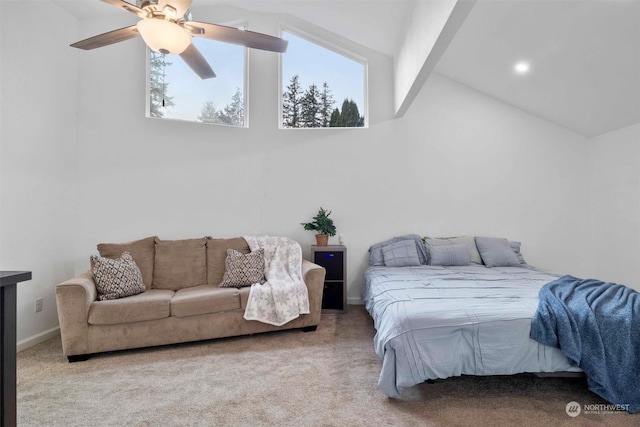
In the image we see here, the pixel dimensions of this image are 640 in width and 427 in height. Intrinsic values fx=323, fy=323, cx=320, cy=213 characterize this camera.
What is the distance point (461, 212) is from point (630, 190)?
1827 mm

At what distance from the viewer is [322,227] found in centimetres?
408

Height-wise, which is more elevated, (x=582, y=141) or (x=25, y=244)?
(x=582, y=141)

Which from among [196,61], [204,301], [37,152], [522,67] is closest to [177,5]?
[196,61]

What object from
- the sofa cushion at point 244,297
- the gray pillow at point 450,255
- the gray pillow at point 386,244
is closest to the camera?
the sofa cushion at point 244,297

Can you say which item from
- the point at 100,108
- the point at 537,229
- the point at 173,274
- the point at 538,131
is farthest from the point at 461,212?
the point at 100,108

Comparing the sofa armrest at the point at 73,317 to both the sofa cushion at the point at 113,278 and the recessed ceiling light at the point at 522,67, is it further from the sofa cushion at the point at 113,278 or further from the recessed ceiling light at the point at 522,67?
the recessed ceiling light at the point at 522,67

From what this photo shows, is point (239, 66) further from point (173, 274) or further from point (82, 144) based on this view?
point (173, 274)

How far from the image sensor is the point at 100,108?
3848 mm

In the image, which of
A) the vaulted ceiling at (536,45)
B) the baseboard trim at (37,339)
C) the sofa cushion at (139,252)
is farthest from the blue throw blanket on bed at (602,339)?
the baseboard trim at (37,339)

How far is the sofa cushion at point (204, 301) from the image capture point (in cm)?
289

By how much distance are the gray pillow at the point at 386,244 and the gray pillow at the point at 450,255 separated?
14cm

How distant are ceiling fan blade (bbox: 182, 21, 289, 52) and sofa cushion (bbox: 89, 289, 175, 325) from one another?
219 cm

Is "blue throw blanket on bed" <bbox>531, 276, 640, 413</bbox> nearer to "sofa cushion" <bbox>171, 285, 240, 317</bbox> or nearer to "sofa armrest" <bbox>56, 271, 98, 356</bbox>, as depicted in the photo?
"sofa cushion" <bbox>171, 285, 240, 317</bbox>

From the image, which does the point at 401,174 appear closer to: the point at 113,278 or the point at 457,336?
the point at 457,336
